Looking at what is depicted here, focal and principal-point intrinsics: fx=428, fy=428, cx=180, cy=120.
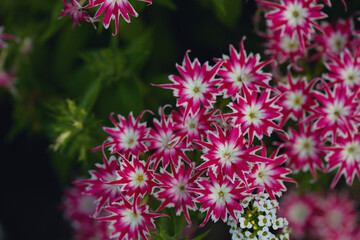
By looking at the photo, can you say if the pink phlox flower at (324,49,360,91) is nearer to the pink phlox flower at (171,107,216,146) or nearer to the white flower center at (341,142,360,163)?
the white flower center at (341,142,360,163)

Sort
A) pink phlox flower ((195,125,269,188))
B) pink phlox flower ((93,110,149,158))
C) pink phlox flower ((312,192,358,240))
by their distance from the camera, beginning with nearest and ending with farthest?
pink phlox flower ((195,125,269,188))
pink phlox flower ((93,110,149,158))
pink phlox flower ((312,192,358,240))

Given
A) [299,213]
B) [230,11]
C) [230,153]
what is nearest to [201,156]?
[230,153]

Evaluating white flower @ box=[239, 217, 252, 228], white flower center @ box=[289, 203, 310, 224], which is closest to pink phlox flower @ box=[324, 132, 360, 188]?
white flower @ box=[239, 217, 252, 228]

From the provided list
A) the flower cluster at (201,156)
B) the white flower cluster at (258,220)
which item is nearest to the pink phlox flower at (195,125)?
the flower cluster at (201,156)

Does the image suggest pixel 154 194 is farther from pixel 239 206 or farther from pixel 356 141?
pixel 356 141

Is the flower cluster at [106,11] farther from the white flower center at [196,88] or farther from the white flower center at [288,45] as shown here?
the white flower center at [288,45]

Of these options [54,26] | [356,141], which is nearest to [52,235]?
[54,26]
